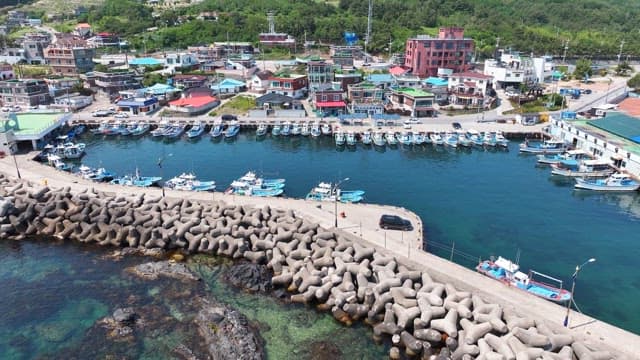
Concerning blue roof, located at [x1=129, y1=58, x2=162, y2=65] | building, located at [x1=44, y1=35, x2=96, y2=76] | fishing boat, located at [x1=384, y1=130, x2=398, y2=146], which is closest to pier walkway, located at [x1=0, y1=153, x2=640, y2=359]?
fishing boat, located at [x1=384, y1=130, x2=398, y2=146]

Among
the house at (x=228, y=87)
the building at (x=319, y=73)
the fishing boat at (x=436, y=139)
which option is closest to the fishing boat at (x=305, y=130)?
the fishing boat at (x=436, y=139)

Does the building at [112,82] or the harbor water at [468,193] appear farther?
the building at [112,82]

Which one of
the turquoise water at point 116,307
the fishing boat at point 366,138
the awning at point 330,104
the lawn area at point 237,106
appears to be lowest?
the turquoise water at point 116,307

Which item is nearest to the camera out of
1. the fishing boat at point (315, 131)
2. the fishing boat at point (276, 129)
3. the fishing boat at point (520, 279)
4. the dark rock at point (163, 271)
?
the fishing boat at point (520, 279)

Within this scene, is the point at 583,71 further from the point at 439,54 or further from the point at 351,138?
the point at 351,138

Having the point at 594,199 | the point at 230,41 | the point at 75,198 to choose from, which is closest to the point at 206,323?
the point at 75,198

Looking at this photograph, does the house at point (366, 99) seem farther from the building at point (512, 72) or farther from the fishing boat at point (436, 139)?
the building at point (512, 72)

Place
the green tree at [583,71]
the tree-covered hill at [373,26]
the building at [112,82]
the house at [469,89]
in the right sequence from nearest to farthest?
the house at [469,89], the building at [112,82], the green tree at [583,71], the tree-covered hill at [373,26]

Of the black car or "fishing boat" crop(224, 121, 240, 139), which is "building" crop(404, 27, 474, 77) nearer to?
"fishing boat" crop(224, 121, 240, 139)
